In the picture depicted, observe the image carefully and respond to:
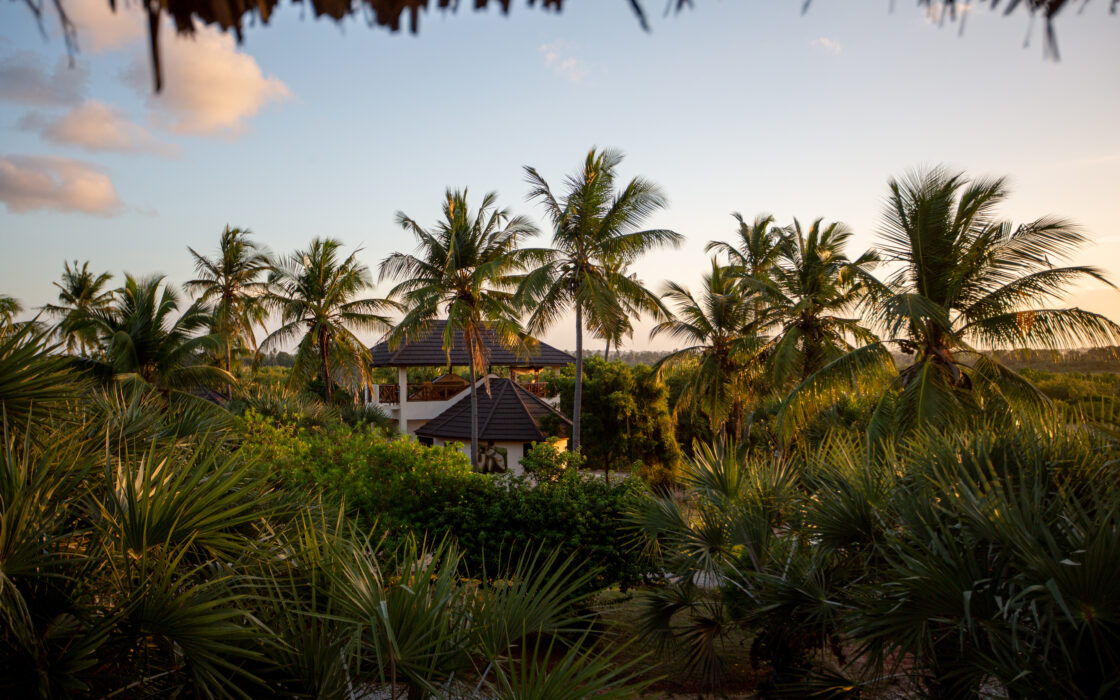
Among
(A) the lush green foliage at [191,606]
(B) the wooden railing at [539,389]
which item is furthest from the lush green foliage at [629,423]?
(A) the lush green foliage at [191,606]

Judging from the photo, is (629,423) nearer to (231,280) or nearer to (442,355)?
(442,355)

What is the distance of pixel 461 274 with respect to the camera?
23.5 m

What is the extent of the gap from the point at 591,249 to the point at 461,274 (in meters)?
4.94

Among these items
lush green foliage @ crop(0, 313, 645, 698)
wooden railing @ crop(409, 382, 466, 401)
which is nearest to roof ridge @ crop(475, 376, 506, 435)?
wooden railing @ crop(409, 382, 466, 401)

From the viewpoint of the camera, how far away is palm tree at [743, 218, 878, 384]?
61.6 ft

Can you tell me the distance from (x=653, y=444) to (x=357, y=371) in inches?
485

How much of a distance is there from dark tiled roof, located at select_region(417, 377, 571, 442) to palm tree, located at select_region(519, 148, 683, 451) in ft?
9.81

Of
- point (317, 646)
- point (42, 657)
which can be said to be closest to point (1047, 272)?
point (317, 646)

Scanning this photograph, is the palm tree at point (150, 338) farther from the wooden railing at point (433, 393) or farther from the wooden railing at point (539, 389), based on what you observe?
the wooden railing at point (539, 389)

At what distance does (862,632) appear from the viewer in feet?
16.4

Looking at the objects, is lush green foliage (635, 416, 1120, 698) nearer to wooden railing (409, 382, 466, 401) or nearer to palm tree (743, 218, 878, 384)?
palm tree (743, 218, 878, 384)

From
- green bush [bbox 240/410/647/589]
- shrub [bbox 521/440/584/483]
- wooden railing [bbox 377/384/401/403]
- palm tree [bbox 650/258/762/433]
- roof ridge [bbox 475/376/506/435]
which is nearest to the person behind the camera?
green bush [bbox 240/410/647/589]

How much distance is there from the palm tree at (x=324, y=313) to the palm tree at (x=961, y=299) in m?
19.5

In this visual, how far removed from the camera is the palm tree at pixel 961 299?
37.2 feet
